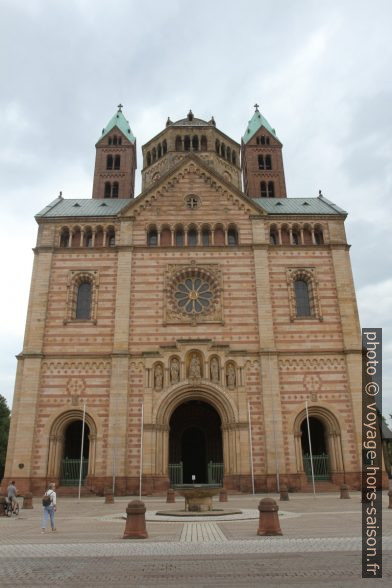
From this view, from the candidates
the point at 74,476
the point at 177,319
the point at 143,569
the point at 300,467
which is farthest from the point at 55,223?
the point at 143,569

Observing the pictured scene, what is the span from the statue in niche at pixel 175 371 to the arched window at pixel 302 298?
963 cm

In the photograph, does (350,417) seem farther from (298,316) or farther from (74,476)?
(74,476)

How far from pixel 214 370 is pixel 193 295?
5.82m

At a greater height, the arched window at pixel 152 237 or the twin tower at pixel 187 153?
the twin tower at pixel 187 153

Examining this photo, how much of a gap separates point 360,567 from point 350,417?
75.5ft

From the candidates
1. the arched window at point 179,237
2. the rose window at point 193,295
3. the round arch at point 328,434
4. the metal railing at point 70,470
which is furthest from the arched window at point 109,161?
the round arch at point 328,434

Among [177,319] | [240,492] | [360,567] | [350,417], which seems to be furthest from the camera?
[177,319]

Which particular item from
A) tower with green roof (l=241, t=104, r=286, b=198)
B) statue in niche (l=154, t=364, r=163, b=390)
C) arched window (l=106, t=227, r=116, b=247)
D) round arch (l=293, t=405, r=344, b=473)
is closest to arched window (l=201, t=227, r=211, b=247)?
arched window (l=106, t=227, r=116, b=247)

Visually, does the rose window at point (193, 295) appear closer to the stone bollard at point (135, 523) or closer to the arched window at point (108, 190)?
the arched window at point (108, 190)

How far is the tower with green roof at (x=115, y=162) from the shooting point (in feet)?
147

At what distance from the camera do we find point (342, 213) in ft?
118

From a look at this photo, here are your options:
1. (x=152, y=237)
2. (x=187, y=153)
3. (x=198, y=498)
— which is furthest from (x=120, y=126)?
(x=198, y=498)

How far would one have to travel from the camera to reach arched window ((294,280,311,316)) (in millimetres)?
33344

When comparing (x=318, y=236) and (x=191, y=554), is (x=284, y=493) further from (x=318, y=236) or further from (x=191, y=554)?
(x=318, y=236)
